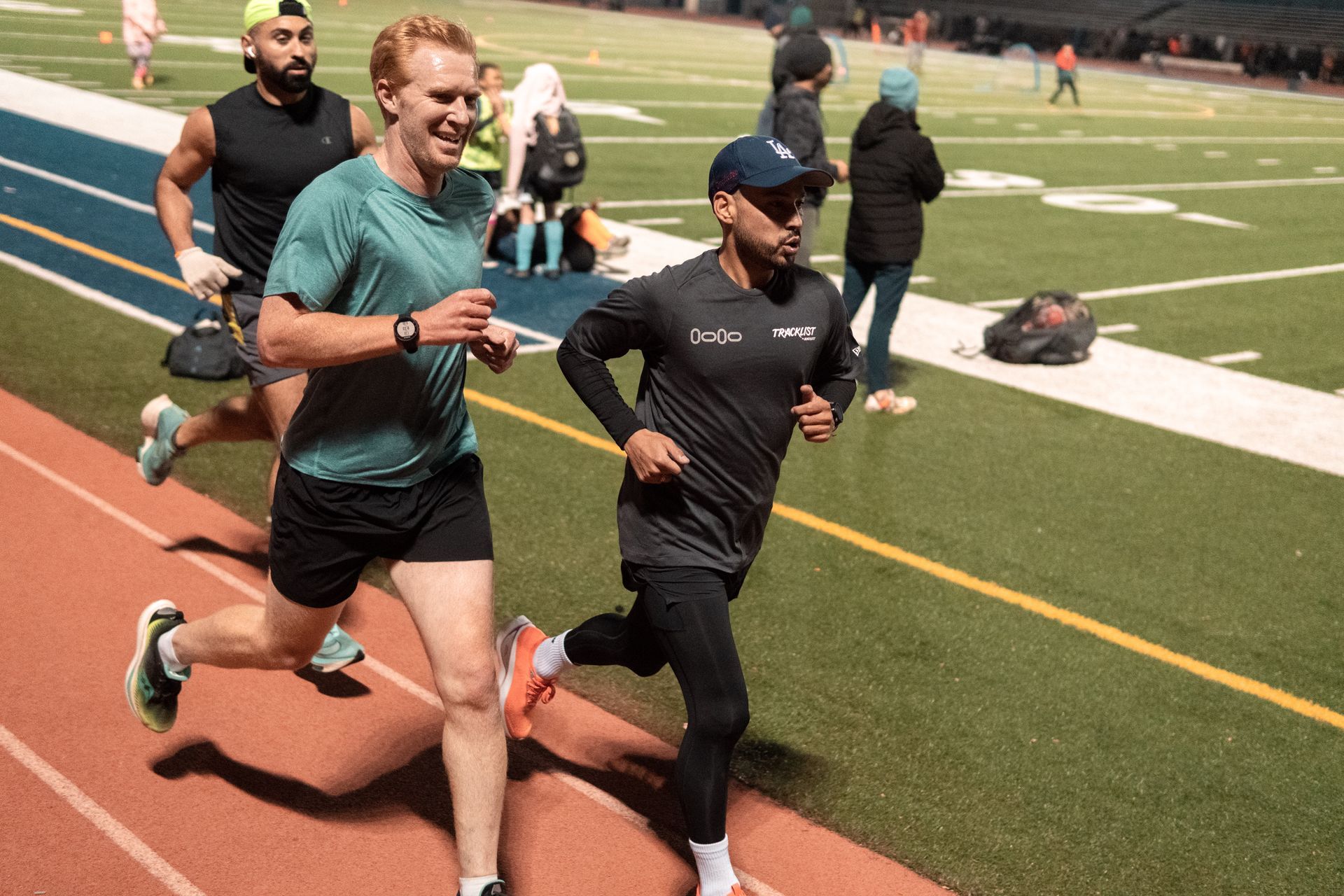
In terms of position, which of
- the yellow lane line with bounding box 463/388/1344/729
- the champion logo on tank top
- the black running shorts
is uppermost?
the champion logo on tank top

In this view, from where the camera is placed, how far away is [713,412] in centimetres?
414

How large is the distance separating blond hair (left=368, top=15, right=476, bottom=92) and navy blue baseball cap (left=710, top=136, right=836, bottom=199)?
0.81 m

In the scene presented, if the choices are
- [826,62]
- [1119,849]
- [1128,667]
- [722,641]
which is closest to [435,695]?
[722,641]

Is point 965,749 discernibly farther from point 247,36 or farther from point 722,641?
point 247,36

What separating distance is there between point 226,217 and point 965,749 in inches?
150

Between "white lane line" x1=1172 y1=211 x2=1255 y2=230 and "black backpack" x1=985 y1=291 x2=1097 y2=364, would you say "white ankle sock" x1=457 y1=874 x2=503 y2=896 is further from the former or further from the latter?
"white lane line" x1=1172 y1=211 x2=1255 y2=230

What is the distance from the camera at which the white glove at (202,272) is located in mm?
5402

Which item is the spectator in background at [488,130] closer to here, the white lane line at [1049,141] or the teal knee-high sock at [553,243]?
the teal knee-high sock at [553,243]

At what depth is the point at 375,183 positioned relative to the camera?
3.81 metres

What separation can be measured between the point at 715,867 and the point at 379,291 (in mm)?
1968

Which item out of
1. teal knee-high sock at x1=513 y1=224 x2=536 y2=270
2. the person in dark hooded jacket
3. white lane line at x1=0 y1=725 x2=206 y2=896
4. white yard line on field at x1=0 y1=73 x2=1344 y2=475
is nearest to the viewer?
white lane line at x1=0 y1=725 x2=206 y2=896

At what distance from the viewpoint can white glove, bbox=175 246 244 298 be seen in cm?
540

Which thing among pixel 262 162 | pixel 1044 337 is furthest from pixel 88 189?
pixel 262 162

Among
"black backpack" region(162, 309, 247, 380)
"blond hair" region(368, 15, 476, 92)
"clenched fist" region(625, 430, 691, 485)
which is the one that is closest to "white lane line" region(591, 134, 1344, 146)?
"black backpack" region(162, 309, 247, 380)
